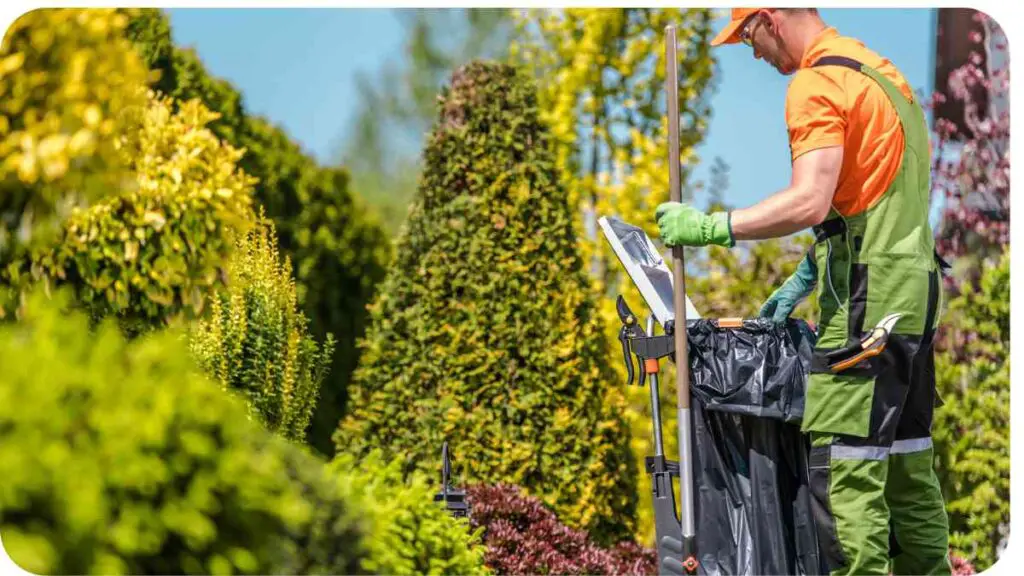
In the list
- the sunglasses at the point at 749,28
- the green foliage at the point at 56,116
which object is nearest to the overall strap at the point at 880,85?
the sunglasses at the point at 749,28

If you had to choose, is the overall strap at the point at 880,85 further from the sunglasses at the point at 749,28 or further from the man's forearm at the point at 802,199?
the sunglasses at the point at 749,28

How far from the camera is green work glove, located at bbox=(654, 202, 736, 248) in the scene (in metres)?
2.81

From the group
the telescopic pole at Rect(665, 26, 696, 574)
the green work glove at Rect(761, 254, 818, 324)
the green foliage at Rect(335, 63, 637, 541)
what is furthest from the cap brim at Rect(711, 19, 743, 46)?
the green foliage at Rect(335, 63, 637, 541)

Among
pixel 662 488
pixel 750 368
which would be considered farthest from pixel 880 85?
pixel 662 488

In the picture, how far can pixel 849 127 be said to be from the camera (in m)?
2.79

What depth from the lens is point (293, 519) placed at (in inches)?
81.4

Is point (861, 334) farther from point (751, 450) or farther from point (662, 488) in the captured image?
point (662, 488)

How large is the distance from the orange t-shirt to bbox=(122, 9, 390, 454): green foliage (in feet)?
7.22

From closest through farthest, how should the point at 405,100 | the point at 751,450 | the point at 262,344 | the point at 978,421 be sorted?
the point at 751,450 → the point at 262,344 → the point at 978,421 → the point at 405,100

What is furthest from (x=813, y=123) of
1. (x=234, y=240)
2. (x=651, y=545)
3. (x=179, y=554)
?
(x=651, y=545)

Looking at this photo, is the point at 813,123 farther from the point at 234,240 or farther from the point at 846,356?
the point at 234,240

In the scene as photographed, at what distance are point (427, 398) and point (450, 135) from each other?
1.10m

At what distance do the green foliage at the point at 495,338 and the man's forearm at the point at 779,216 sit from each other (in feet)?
5.14

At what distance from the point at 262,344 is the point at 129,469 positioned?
1.79m
